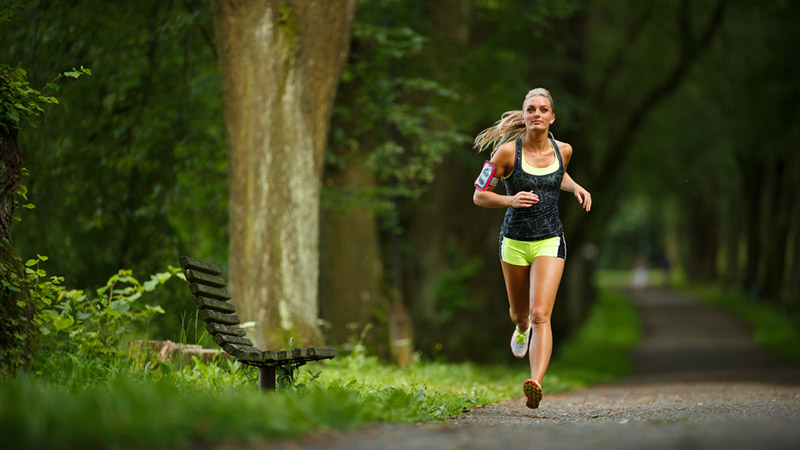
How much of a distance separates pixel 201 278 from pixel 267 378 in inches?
41.6

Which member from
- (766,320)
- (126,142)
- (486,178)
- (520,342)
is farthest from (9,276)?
(766,320)

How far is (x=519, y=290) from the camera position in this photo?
7953 millimetres

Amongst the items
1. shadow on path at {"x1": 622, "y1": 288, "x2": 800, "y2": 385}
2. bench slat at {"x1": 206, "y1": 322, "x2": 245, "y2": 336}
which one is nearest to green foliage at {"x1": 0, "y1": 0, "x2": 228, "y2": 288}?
bench slat at {"x1": 206, "y1": 322, "x2": 245, "y2": 336}

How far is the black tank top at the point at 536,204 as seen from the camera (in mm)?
7555

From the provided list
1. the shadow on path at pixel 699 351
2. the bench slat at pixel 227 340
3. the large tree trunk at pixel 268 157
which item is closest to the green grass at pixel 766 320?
the shadow on path at pixel 699 351

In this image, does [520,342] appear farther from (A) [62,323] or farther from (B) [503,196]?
(A) [62,323]

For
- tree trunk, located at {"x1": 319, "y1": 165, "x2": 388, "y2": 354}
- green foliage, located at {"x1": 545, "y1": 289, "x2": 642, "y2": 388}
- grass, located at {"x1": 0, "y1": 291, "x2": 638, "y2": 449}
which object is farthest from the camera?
green foliage, located at {"x1": 545, "y1": 289, "x2": 642, "y2": 388}

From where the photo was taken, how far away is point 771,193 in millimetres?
33938

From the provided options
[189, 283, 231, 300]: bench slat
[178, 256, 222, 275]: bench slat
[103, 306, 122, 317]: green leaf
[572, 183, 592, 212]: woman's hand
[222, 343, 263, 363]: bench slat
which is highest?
[572, 183, 592, 212]: woman's hand

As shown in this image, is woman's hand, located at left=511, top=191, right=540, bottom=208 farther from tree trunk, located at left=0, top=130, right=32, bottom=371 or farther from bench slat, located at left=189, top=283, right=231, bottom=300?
tree trunk, located at left=0, top=130, right=32, bottom=371

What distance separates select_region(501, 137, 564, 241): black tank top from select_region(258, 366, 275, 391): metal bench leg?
214 cm

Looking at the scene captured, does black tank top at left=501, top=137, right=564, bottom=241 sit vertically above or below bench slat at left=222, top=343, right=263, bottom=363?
above

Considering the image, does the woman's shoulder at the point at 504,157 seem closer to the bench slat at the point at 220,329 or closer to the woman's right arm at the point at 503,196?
the woman's right arm at the point at 503,196

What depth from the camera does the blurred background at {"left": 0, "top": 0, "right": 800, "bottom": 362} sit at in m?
12.6
